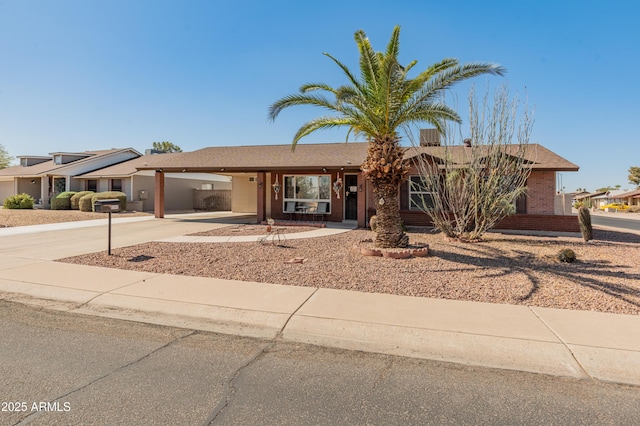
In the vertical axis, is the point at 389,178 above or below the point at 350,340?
above

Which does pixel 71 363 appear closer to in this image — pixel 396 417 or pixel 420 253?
pixel 396 417

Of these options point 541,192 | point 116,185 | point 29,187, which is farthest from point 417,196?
point 29,187

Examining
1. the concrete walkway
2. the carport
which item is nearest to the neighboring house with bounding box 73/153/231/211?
the carport

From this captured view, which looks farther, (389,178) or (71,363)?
(389,178)

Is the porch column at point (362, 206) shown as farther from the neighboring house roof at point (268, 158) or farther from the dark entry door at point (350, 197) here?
the dark entry door at point (350, 197)

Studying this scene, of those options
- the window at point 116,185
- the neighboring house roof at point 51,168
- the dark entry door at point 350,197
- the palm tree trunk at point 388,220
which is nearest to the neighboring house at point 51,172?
the neighboring house roof at point 51,168

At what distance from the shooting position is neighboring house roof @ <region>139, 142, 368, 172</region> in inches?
676

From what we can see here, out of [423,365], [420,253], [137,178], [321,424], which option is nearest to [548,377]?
[423,365]

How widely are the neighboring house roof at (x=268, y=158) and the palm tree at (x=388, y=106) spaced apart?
5.72 metres

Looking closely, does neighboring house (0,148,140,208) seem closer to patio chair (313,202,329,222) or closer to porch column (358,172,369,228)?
patio chair (313,202,329,222)

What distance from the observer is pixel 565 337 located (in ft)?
14.4

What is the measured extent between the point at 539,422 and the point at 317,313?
2.98 meters

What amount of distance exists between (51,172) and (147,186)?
848cm

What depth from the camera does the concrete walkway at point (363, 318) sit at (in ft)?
13.1
